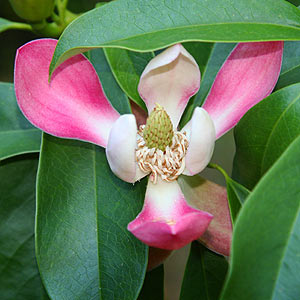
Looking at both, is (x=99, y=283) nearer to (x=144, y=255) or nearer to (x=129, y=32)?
(x=144, y=255)

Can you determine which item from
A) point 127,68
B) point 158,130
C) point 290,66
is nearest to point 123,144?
point 158,130

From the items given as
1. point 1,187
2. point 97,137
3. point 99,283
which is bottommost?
point 1,187

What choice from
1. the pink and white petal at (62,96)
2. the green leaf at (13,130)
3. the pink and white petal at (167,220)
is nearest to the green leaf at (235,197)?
the pink and white petal at (167,220)

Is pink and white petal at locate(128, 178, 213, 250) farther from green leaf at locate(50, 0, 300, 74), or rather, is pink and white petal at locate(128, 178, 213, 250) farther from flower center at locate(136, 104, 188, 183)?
green leaf at locate(50, 0, 300, 74)

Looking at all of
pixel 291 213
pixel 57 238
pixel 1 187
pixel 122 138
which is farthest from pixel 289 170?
pixel 1 187

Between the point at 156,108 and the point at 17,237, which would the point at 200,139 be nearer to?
the point at 156,108

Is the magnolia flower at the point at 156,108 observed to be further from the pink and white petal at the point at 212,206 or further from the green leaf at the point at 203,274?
the green leaf at the point at 203,274

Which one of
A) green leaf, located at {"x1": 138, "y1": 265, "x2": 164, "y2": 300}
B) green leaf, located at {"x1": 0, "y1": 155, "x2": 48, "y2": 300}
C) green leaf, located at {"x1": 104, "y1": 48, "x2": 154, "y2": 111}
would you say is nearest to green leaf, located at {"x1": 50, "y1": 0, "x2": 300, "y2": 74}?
green leaf, located at {"x1": 104, "y1": 48, "x2": 154, "y2": 111}
